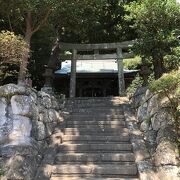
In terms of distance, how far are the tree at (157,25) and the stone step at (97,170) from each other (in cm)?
558

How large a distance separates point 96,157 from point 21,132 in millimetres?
2251

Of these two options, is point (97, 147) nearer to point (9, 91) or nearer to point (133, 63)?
point (9, 91)

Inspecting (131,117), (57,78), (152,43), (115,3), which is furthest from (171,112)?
(57,78)

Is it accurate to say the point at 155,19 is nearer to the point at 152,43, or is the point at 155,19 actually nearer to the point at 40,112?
the point at 152,43

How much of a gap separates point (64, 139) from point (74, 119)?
1.92 metres

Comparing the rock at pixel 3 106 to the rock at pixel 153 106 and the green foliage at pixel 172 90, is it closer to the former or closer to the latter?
the green foliage at pixel 172 90

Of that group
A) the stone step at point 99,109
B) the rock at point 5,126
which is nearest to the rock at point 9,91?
the rock at point 5,126

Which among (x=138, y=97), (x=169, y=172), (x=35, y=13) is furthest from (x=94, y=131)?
(x=35, y=13)

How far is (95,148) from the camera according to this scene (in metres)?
10.5

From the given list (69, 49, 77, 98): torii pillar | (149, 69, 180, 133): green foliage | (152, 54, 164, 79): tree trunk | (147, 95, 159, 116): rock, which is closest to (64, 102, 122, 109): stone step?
(152, 54, 164, 79): tree trunk

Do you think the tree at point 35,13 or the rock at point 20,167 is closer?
the rock at point 20,167

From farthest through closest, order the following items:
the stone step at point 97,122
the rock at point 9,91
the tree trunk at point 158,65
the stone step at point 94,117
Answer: the tree trunk at point 158,65 < the stone step at point 94,117 < the stone step at point 97,122 < the rock at point 9,91

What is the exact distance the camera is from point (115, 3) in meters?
20.1

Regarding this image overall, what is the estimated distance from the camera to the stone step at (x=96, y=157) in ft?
32.2
